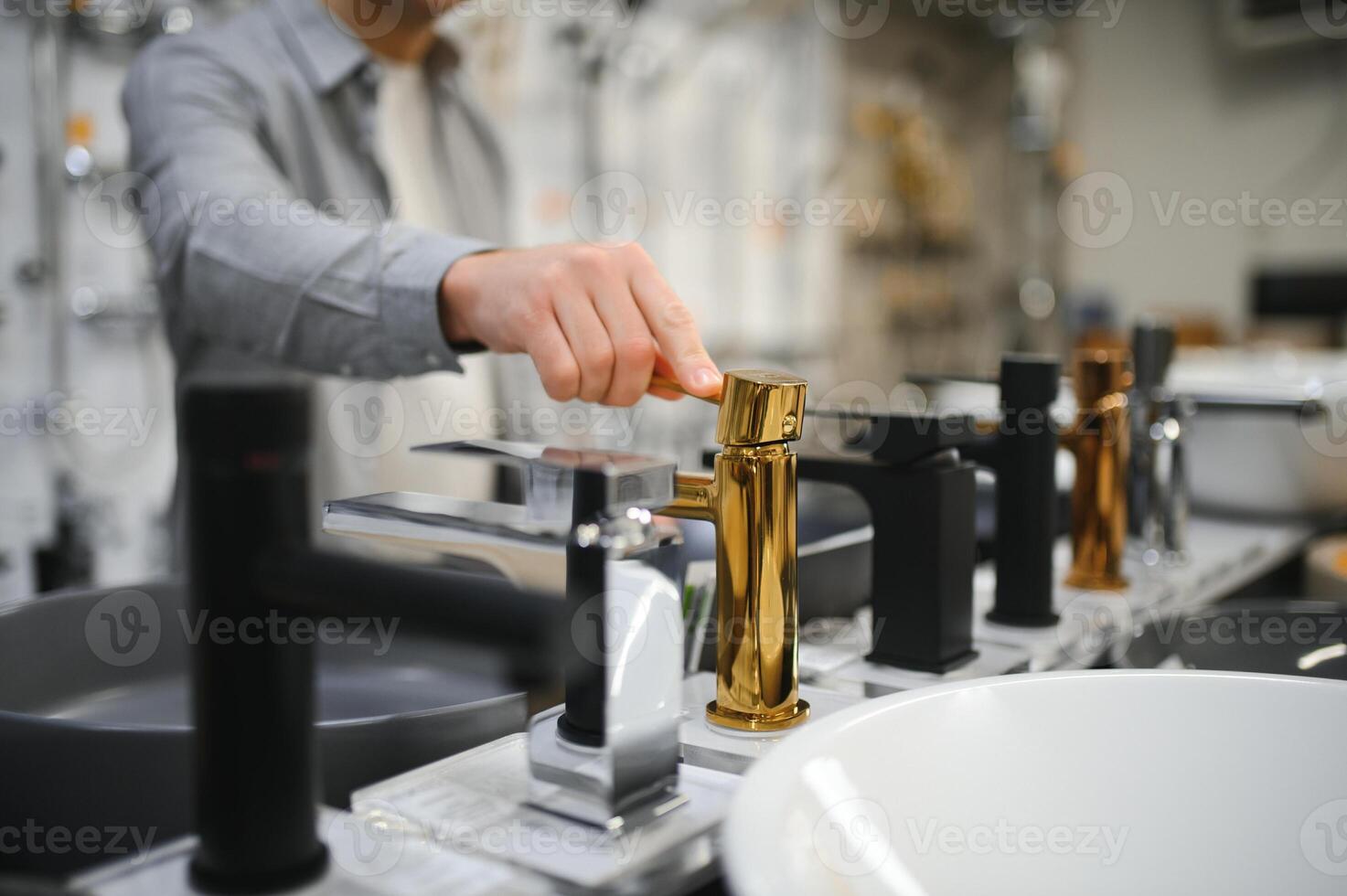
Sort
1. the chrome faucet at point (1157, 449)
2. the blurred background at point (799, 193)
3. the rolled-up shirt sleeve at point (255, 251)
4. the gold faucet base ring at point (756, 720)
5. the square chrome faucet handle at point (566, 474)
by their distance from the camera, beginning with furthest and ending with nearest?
the blurred background at point (799, 193) → the chrome faucet at point (1157, 449) → the rolled-up shirt sleeve at point (255, 251) → the gold faucet base ring at point (756, 720) → the square chrome faucet handle at point (566, 474)

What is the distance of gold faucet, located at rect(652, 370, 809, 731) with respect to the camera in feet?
1.35

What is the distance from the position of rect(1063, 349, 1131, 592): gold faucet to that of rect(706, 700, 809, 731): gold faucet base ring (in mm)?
374

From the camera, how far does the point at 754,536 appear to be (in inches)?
16.5

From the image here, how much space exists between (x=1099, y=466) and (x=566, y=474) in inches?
20.5

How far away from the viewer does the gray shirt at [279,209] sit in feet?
2.24

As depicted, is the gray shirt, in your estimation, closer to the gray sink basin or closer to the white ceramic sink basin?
the gray sink basin

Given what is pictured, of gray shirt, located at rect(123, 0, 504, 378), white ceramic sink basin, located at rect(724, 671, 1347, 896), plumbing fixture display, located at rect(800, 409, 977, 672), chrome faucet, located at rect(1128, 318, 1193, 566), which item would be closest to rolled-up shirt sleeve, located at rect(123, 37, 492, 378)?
gray shirt, located at rect(123, 0, 504, 378)

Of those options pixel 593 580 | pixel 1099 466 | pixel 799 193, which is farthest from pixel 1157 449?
pixel 799 193

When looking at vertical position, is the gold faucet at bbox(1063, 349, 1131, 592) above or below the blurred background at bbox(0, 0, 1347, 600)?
below

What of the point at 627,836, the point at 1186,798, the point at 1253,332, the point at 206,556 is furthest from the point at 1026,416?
the point at 1253,332

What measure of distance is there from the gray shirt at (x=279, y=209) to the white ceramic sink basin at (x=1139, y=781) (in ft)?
1.29

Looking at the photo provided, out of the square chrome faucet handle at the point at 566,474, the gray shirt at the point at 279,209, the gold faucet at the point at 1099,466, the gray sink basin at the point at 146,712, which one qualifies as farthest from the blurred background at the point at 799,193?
the square chrome faucet handle at the point at 566,474

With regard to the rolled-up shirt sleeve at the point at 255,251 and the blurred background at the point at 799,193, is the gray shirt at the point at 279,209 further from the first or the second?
the blurred background at the point at 799,193

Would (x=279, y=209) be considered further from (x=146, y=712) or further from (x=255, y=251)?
(x=146, y=712)
